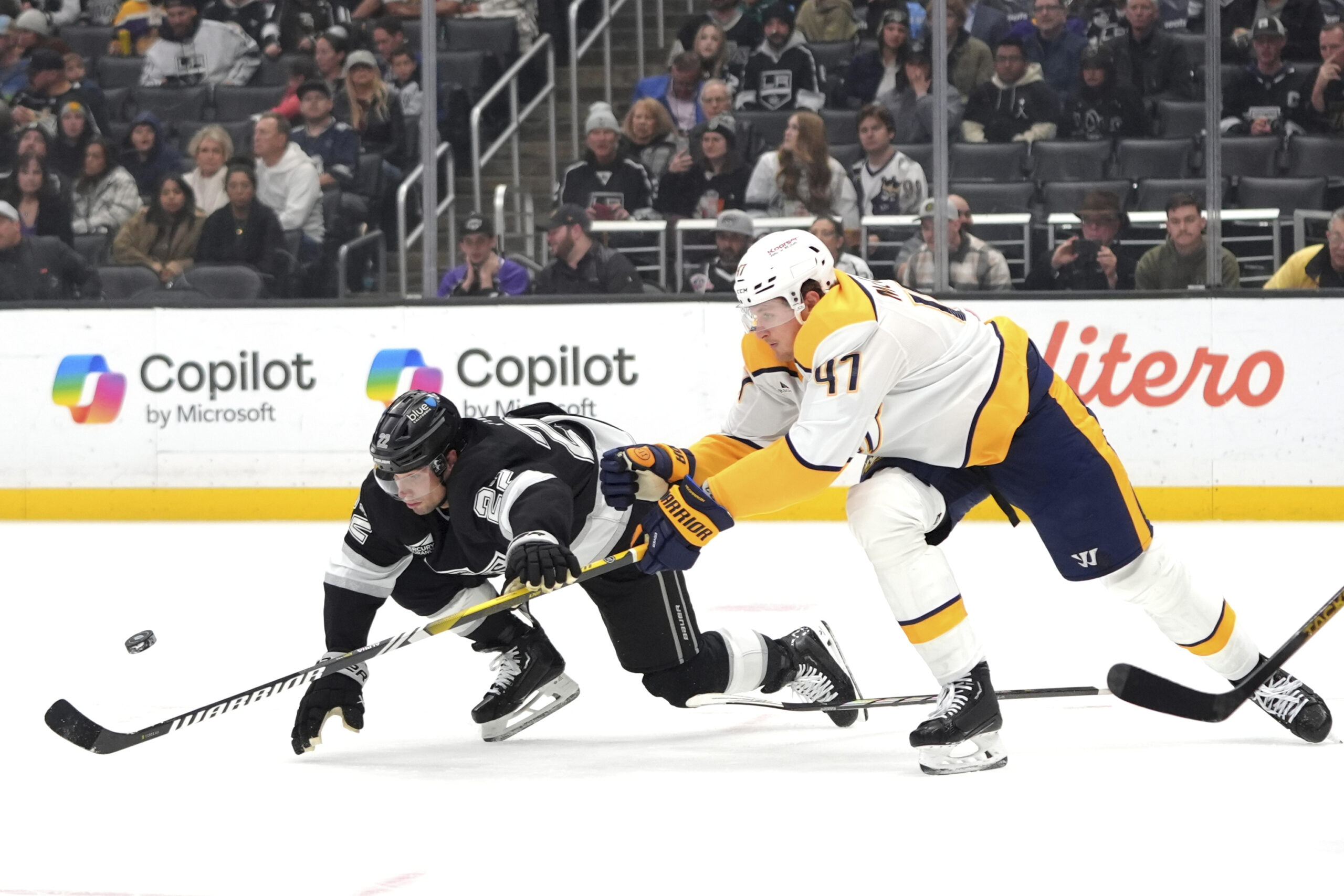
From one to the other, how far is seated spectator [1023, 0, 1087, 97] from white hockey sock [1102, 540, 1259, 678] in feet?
14.8

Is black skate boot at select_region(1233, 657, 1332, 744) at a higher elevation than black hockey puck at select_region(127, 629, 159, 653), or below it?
below

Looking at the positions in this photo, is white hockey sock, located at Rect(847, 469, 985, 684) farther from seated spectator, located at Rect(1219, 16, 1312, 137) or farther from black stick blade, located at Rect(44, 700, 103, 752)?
seated spectator, located at Rect(1219, 16, 1312, 137)

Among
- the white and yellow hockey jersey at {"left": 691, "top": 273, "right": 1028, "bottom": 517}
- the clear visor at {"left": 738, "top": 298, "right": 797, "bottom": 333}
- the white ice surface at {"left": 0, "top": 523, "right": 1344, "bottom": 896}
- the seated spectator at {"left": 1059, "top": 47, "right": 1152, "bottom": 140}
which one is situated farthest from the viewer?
the seated spectator at {"left": 1059, "top": 47, "right": 1152, "bottom": 140}

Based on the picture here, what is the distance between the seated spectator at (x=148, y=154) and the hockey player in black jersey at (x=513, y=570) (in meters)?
4.86

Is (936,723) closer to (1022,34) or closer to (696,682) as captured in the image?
(696,682)

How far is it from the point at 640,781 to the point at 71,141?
19.6 ft

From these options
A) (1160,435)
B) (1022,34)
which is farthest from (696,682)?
(1022,34)

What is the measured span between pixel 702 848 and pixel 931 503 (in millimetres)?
905

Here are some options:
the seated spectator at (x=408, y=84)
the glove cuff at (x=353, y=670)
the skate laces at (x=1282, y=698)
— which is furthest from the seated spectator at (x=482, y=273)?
the skate laces at (x=1282, y=698)

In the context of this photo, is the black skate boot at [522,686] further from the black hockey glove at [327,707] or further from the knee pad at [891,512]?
the knee pad at [891,512]

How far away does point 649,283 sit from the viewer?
7.16 m

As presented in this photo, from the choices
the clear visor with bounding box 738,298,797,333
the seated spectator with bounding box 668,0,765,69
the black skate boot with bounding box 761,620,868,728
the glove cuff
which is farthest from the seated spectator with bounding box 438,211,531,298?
the clear visor with bounding box 738,298,797,333

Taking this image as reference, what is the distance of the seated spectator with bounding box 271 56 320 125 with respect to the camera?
7.74 metres

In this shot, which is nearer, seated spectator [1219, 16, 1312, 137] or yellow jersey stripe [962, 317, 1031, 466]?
yellow jersey stripe [962, 317, 1031, 466]
